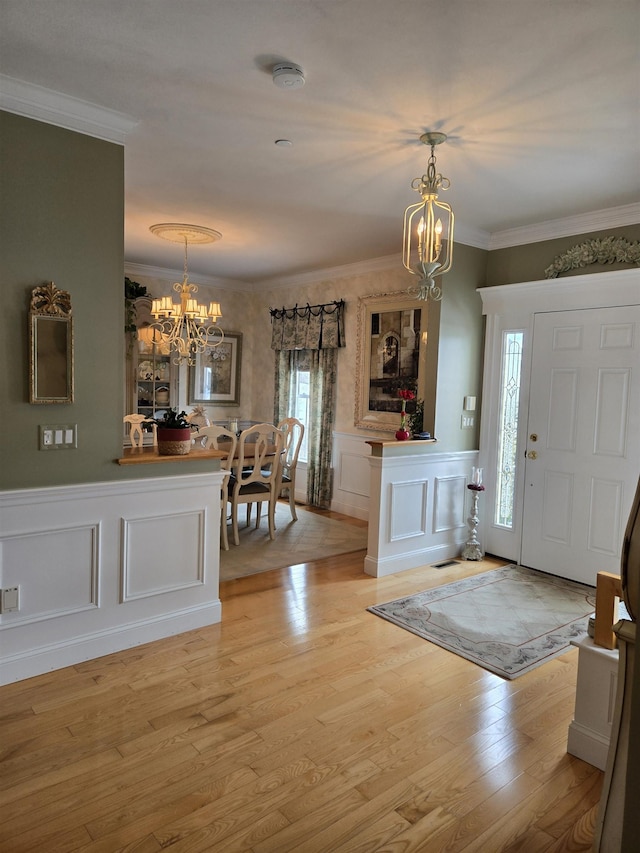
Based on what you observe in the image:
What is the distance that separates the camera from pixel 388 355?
593cm

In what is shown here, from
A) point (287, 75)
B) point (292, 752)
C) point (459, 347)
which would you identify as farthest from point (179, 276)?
point (292, 752)

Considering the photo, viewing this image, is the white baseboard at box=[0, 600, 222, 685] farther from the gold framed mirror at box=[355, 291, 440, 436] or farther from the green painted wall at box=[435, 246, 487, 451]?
the gold framed mirror at box=[355, 291, 440, 436]

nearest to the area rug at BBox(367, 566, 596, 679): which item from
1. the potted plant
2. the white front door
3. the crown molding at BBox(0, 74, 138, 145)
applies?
the white front door

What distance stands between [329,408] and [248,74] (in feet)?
14.6

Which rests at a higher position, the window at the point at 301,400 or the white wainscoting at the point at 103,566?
the window at the point at 301,400

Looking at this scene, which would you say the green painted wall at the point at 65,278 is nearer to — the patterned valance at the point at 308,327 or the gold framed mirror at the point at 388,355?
the gold framed mirror at the point at 388,355

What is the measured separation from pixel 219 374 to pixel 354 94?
5247 millimetres

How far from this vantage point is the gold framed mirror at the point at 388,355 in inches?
222

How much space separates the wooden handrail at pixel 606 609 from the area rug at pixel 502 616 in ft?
2.57

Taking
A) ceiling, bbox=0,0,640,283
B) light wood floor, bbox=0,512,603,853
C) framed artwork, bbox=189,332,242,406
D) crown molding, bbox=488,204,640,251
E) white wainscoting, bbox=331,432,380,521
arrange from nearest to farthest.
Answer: light wood floor, bbox=0,512,603,853
ceiling, bbox=0,0,640,283
crown molding, bbox=488,204,640,251
white wainscoting, bbox=331,432,380,521
framed artwork, bbox=189,332,242,406

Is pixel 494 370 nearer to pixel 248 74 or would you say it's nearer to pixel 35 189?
pixel 248 74

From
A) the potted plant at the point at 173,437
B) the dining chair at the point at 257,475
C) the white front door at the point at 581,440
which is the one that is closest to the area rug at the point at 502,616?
the white front door at the point at 581,440

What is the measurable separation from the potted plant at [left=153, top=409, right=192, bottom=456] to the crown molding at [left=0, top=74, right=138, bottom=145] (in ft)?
4.98

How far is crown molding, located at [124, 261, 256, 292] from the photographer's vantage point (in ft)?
21.8
